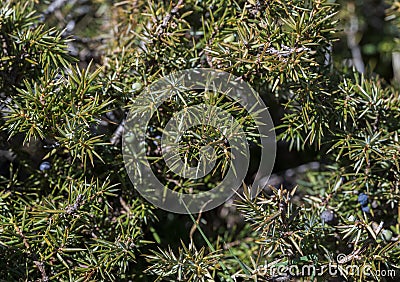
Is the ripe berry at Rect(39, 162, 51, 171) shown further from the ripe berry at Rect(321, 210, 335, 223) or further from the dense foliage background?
the ripe berry at Rect(321, 210, 335, 223)

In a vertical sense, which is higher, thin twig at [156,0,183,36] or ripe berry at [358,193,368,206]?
thin twig at [156,0,183,36]

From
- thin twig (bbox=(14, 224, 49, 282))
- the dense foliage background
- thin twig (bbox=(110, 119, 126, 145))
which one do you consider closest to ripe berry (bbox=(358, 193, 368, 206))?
the dense foliage background

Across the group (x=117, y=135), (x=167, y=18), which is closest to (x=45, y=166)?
(x=117, y=135)

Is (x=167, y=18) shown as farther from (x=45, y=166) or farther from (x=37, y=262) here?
(x=37, y=262)

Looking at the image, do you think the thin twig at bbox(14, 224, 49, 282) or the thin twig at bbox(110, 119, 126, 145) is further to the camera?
the thin twig at bbox(110, 119, 126, 145)

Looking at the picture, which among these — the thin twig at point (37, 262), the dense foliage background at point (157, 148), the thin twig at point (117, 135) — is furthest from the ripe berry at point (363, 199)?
the thin twig at point (37, 262)

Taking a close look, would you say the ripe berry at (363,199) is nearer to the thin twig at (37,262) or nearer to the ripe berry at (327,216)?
the ripe berry at (327,216)

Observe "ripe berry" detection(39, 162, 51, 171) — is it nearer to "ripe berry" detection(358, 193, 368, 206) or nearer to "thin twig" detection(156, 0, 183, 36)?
"thin twig" detection(156, 0, 183, 36)

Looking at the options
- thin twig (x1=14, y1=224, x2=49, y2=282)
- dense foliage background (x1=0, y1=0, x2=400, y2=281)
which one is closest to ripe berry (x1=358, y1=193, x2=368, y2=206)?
dense foliage background (x1=0, y1=0, x2=400, y2=281)

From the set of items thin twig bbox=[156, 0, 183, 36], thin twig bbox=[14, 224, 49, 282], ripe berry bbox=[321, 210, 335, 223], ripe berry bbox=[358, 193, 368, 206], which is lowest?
ripe berry bbox=[321, 210, 335, 223]

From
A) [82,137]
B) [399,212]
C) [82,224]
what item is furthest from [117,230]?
[399,212]
